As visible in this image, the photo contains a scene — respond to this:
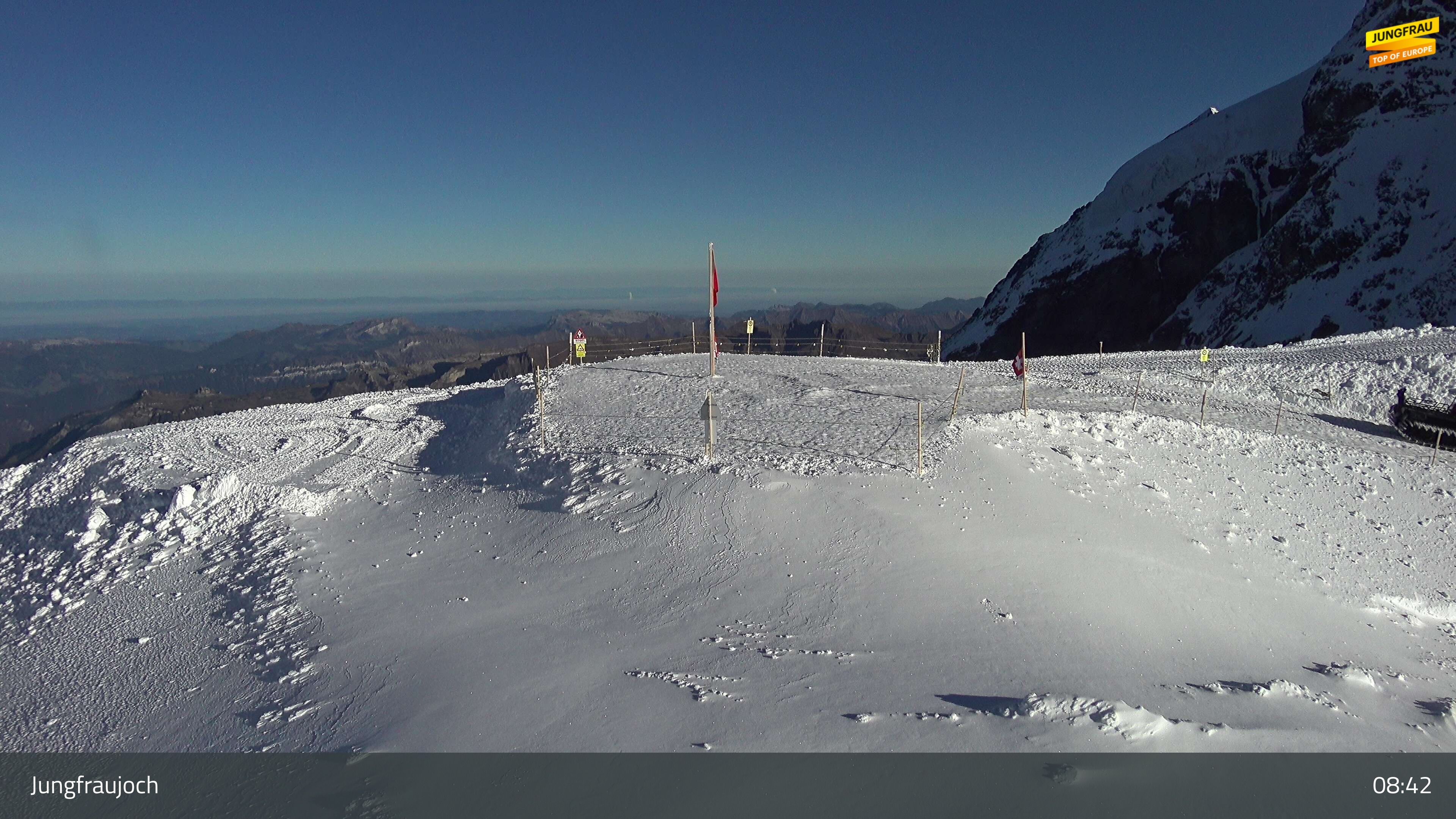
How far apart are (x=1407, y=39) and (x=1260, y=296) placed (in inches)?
1086

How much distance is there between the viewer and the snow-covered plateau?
7.82 m

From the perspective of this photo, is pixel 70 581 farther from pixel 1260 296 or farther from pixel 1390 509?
pixel 1260 296

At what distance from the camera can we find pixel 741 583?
11.0 meters

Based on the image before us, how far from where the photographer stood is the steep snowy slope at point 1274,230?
59406 millimetres

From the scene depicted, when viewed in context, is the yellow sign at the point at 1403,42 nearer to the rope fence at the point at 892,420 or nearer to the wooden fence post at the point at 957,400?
the rope fence at the point at 892,420

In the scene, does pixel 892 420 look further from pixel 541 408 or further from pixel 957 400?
pixel 541 408

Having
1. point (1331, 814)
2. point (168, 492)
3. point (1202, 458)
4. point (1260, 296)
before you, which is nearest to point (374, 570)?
point (168, 492)

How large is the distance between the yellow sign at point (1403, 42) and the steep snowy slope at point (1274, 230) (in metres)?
0.77

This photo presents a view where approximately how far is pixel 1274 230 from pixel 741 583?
84.8 metres

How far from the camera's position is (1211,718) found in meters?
7.61
